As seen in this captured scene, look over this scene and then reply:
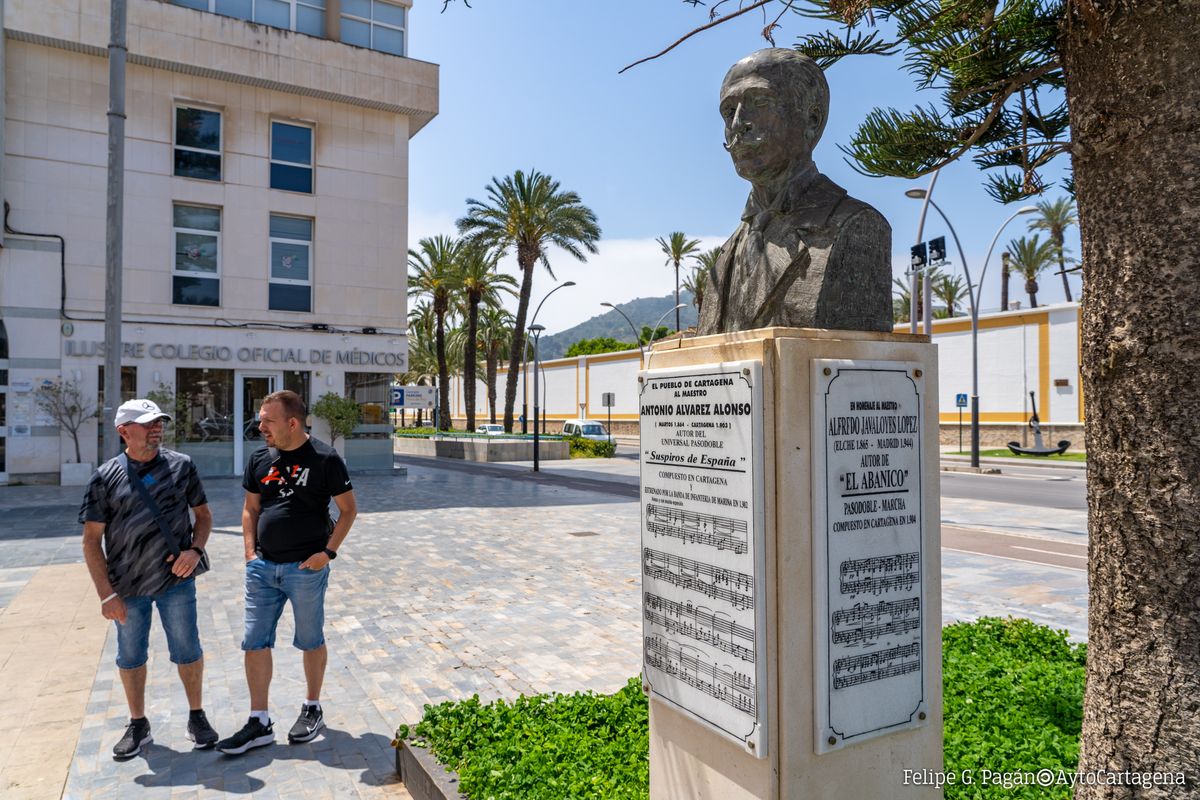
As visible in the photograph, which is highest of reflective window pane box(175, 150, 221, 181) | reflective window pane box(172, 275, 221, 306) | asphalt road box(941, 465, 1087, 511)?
reflective window pane box(175, 150, 221, 181)

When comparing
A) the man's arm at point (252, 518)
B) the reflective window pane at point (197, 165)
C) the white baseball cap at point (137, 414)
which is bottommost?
the man's arm at point (252, 518)

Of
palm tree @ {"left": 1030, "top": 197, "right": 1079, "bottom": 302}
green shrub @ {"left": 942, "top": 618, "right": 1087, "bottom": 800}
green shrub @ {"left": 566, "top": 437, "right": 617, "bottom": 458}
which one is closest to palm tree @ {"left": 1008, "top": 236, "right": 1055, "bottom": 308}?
palm tree @ {"left": 1030, "top": 197, "right": 1079, "bottom": 302}

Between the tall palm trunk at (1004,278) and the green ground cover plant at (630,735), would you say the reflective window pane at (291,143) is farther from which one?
the tall palm trunk at (1004,278)

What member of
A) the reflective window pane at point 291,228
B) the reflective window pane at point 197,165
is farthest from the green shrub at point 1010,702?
the reflective window pane at point 197,165

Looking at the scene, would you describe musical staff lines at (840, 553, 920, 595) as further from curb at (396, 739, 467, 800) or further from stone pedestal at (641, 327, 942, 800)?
curb at (396, 739, 467, 800)

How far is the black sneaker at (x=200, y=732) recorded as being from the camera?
4.34 meters

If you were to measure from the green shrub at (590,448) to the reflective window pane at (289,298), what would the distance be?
538 inches

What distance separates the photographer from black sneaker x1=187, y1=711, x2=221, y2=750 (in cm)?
434

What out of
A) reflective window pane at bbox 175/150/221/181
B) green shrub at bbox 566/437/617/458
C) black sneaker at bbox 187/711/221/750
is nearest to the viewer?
black sneaker at bbox 187/711/221/750

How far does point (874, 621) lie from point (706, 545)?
0.60 metres

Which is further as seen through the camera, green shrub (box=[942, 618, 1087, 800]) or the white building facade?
the white building facade

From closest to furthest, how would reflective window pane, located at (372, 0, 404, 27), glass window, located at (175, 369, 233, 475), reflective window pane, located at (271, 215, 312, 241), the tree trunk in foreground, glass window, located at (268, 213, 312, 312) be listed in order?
the tree trunk in foreground < glass window, located at (175, 369, 233, 475) < glass window, located at (268, 213, 312, 312) < reflective window pane, located at (271, 215, 312, 241) < reflective window pane, located at (372, 0, 404, 27)

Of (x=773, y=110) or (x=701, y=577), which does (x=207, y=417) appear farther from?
(x=773, y=110)

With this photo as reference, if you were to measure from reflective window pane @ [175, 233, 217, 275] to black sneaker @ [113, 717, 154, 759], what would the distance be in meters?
19.4
